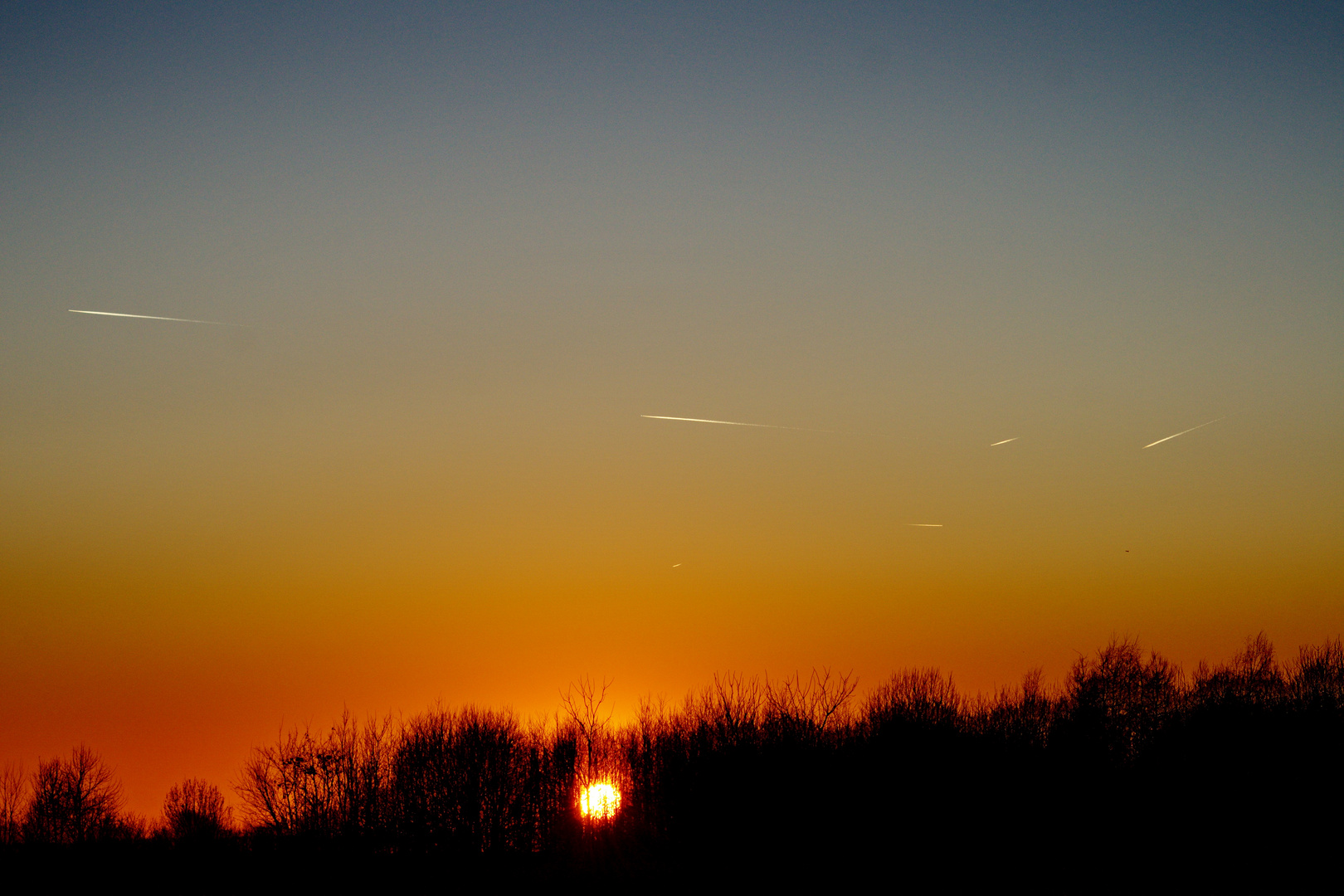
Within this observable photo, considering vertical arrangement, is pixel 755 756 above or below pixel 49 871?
above

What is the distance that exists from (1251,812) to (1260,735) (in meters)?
7.84

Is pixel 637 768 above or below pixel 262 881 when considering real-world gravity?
above

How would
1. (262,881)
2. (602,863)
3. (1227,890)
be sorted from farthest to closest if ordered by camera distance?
(262,881) < (602,863) < (1227,890)

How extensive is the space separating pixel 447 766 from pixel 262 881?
38.6ft

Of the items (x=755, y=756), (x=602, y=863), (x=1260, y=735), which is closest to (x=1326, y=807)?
(x=1260, y=735)

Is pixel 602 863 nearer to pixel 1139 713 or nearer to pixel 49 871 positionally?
pixel 1139 713

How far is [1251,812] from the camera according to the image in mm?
47906

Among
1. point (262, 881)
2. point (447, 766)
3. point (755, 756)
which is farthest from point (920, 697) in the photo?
point (262, 881)

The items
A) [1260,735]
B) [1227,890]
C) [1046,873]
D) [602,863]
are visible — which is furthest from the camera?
[1260,735]

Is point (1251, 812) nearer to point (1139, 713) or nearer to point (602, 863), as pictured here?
point (1139, 713)

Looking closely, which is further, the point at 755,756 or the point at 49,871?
the point at 49,871

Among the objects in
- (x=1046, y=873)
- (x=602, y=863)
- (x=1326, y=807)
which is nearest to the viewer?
(x=1046, y=873)

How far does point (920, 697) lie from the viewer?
197 feet

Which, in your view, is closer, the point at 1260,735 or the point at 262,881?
the point at 1260,735
